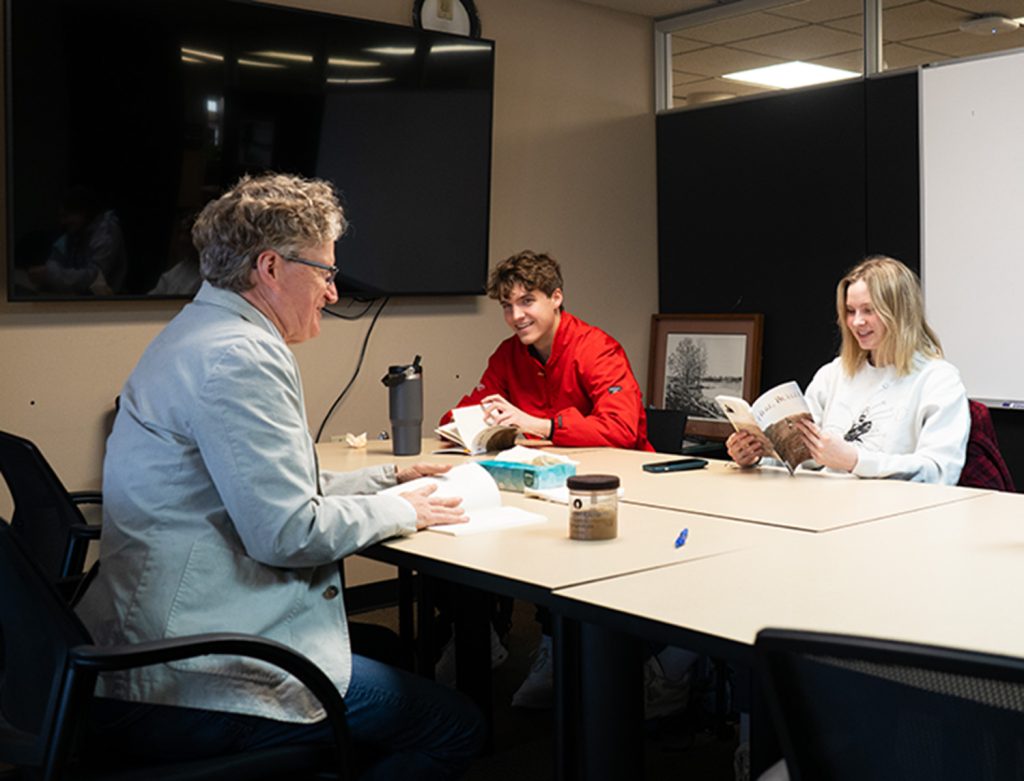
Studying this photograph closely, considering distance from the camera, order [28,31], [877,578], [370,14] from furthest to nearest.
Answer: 1. [370,14]
2. [28,31]
3. [877,578]

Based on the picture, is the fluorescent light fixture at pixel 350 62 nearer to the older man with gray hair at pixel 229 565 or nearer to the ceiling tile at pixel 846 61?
the ceiling tile at pixel 846 61

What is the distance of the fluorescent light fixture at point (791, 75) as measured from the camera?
5.08m

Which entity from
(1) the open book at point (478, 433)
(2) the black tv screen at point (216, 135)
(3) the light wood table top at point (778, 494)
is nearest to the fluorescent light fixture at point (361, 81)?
(2) the black tv screen at point (216, 135)

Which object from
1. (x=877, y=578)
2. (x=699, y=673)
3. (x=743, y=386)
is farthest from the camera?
(x=743, y=386)

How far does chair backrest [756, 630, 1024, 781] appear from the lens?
889 millimetres

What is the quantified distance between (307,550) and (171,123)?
8.61ft

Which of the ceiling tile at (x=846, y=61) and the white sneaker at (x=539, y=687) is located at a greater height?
the ceiling tile at (x=846, y=61)

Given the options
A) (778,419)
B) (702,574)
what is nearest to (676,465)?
(778,419)

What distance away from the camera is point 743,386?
17.6 ft

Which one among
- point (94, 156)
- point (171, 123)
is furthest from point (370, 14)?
point (94, 156)

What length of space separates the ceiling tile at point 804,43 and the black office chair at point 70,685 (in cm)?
417

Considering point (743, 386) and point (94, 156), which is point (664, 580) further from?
point (743, 386)

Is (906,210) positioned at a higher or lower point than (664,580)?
higher

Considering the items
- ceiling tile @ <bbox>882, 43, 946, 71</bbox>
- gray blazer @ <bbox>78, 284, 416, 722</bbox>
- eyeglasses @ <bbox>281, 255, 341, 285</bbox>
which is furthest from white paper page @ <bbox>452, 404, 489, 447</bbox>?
ceiling tile @ <bbox>882, 43, 946, 71</bbox>
